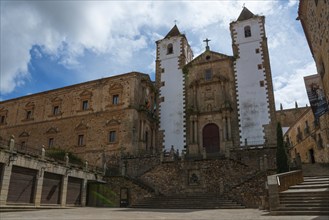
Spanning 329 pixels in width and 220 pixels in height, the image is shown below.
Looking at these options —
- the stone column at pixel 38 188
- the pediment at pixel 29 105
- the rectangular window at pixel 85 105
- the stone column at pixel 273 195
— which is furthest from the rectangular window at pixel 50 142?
the stone column at pixel 273 195

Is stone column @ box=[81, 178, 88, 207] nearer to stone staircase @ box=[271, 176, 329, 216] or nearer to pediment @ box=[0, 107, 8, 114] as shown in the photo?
stone staircase @ box=[271, 176, 329, 216]

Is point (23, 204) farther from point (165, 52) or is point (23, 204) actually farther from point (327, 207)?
point (165, 52)

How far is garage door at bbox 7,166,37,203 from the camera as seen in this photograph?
52.0 feet

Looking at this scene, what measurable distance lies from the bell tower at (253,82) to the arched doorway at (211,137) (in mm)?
2406

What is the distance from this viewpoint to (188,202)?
58.9 feet

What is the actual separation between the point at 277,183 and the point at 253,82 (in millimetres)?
17852

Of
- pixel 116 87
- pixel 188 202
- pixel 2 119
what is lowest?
pixel 188 202

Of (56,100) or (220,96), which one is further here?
(56,100)

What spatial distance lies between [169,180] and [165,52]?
16.7 m

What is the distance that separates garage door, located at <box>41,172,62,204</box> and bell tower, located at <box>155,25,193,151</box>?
39.6ft

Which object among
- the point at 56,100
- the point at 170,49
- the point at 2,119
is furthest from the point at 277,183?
the point at 2,119

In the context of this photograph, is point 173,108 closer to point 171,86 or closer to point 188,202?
point 171,86

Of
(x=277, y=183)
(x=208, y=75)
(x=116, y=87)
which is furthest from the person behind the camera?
(x=208, y=75)

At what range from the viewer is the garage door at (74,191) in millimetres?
20403
